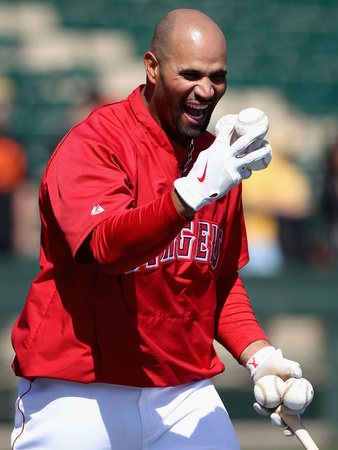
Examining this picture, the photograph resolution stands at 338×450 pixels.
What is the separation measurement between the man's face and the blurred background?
387 cm

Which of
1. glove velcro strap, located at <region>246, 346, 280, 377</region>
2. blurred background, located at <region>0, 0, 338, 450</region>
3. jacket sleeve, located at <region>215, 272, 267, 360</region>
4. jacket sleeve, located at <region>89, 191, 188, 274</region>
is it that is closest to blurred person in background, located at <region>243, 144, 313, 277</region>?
blurred background, located at <region>0, 0, 338, 450</region>

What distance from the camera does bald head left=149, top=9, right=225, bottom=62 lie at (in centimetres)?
263

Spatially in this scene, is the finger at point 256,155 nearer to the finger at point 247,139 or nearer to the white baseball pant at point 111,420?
the finger at point 247,139

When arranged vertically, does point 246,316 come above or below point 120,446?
above

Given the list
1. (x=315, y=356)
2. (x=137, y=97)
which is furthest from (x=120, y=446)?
(x=315, y=356)

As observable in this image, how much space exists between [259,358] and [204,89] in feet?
3.08

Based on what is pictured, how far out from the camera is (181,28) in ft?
8.68

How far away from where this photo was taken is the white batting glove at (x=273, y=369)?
2.75m

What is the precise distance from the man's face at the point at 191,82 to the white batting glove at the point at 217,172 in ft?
1.03

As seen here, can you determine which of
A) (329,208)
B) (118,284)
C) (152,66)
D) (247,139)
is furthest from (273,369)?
(329,208)

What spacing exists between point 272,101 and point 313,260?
284cm

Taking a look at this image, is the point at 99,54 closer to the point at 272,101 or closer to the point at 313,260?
the point at 272,101

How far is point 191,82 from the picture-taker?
263 centimetres

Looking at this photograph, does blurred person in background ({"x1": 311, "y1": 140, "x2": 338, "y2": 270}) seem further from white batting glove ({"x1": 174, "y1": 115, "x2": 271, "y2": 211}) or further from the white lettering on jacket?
white batting glove ({"x1": 174, "y1": 115, "x2": 271, "y2": 211})
